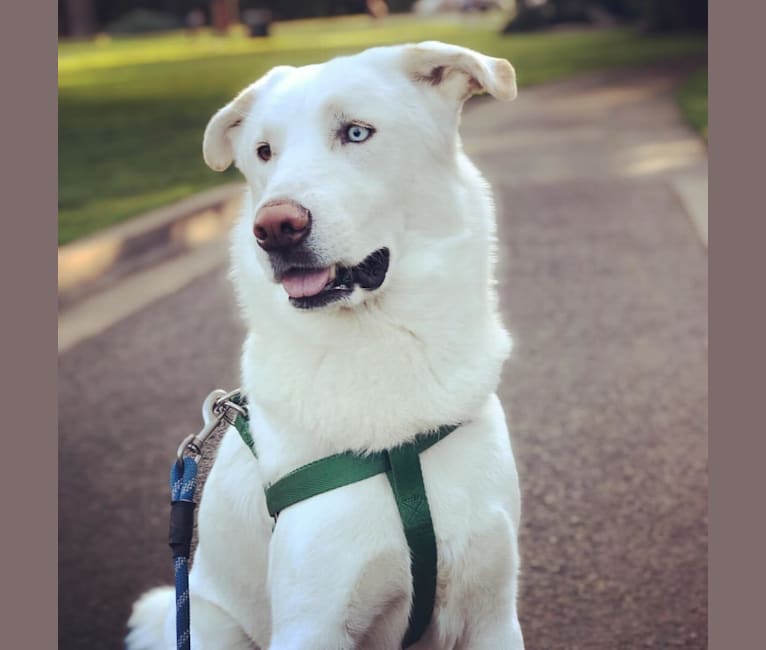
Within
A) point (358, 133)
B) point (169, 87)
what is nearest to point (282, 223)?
point (358, 133)

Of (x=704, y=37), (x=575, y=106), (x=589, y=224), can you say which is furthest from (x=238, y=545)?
(x=704, y=37)

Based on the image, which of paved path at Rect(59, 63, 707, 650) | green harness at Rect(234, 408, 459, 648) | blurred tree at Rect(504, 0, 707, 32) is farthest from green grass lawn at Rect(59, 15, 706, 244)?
green harness at Rect(234, 408, 459, 648)

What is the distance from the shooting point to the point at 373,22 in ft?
161

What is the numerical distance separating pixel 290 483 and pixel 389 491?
0.77 feet

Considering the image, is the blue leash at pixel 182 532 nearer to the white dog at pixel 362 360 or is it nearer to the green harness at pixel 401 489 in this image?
the white dog at pixel 362 360

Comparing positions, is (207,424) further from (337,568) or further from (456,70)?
(456,70)

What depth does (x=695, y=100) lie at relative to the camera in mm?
15586

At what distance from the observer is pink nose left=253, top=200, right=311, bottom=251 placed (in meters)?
2.51

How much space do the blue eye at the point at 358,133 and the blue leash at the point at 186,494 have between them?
30.9 inches

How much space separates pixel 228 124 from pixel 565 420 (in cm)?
291

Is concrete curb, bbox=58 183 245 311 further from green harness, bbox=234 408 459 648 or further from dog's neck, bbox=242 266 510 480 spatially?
green harness, bbox=234 408 459 648

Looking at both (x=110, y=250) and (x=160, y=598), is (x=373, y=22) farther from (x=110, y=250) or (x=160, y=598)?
(x=160, y=598)

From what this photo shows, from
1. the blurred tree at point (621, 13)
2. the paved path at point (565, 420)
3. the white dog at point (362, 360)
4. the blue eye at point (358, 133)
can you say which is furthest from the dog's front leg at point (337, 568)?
the blurred tree at point (621, 13)

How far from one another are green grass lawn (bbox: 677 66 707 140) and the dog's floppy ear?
33.3ft
